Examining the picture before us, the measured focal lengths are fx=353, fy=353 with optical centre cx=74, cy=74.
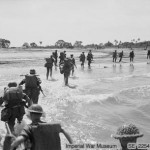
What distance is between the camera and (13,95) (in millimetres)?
8188

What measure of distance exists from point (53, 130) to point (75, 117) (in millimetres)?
7557

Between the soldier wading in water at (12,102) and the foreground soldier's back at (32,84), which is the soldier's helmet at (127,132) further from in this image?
the foreground soldier's back at (32,84)

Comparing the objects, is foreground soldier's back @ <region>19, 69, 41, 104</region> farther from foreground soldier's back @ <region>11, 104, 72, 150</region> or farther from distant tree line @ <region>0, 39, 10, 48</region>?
distant tree line @ <region>0, 39, 10, 48</region>

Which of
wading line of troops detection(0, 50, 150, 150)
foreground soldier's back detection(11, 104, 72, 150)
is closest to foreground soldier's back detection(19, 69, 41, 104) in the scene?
wading line of troops detection(0, 50, 150, 150)

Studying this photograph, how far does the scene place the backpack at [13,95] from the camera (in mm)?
8156

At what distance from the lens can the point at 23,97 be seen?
8453mm

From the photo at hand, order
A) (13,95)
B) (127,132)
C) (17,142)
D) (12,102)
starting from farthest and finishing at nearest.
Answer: (12,102)
(13,95)
(17,142)
(127,132)

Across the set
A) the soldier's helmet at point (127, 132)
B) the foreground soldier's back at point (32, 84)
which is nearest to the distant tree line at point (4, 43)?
the foreground soldier's back at point (32, 84)

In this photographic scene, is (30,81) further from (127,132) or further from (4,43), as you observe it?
(4,43)

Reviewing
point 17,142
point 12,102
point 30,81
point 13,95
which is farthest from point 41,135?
point 30,81

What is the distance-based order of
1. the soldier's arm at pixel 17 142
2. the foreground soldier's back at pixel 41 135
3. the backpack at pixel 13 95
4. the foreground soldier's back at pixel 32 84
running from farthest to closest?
the foreground soldier's back at pixel 32 84
the backpack at pixel 13 95
the foreground soldier's back at pixel 41 135
the soldier's arm at pixel 17 142

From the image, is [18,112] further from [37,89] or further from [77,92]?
[77,92]

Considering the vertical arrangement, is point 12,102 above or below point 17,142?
below

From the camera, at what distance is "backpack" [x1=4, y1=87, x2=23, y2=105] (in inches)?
321
